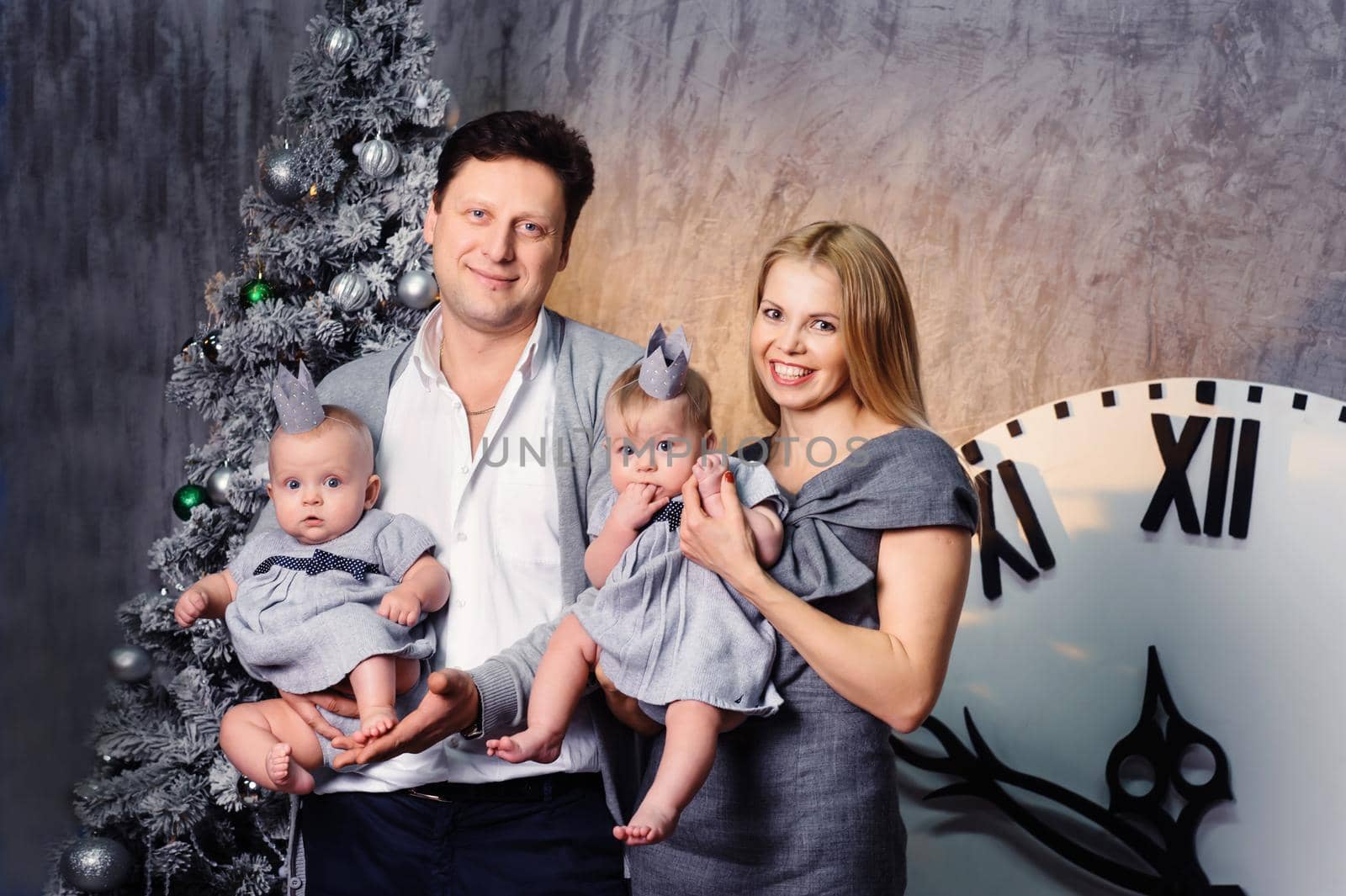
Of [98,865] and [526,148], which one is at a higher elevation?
[526,148]

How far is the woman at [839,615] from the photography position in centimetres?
163

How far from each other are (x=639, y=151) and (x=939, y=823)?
6.38ft

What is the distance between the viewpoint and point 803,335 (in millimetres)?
1775

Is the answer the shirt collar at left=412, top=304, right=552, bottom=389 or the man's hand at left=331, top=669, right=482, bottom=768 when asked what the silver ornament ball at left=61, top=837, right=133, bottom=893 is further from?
the shirt collar at left=412, top=304, right=552, bottom=389

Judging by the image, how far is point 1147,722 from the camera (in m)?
2.61

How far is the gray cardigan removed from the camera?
1811 millimetres

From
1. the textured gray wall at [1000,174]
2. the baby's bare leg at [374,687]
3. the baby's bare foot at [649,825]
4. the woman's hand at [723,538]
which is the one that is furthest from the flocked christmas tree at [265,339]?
the baby's bare foot at [649,825]

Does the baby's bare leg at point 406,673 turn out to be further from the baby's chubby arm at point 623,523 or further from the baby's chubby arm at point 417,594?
the baby's chubby arm at point 623,523

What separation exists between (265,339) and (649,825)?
1.40m

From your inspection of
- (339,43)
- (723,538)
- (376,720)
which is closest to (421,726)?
(376,720)

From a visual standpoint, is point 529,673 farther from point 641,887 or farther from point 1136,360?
point 1136,360

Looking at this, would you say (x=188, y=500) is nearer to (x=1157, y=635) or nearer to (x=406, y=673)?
(x=406, y=673)

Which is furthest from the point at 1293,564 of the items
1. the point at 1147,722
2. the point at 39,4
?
the point at 39,4

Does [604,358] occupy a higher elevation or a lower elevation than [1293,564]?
higher
